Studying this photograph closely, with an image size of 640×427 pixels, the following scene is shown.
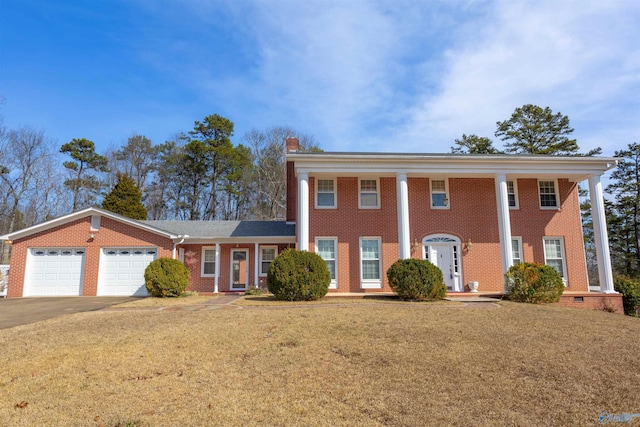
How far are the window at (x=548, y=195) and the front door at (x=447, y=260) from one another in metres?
4.83

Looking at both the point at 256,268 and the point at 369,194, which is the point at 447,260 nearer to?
the point at 369,194

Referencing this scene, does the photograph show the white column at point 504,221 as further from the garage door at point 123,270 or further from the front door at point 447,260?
the garage door at point 123,270

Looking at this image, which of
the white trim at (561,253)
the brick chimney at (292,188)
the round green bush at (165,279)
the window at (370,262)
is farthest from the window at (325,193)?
the white trim at (561,253)

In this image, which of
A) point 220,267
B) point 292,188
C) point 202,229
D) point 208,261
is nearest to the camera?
point 220,267

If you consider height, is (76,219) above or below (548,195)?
below

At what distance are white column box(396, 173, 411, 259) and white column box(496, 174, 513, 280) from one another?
3857 millimetres

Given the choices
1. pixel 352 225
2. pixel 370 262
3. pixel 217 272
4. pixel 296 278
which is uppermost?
pixel 352 225

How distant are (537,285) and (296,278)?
8517 mm

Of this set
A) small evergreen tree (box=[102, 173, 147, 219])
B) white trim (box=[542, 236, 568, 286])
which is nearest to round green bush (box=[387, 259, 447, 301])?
white trim (box=[542, 236, 568, 286])

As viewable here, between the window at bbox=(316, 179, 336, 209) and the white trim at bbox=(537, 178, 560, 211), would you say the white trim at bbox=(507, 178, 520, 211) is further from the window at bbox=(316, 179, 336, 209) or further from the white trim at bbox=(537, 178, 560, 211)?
the window at bbox=(316, 179, 336, 209)

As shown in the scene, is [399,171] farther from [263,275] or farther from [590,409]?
[590,409]

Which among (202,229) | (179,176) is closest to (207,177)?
(179,176)

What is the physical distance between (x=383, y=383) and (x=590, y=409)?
2.25m

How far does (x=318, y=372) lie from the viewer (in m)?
5.18
